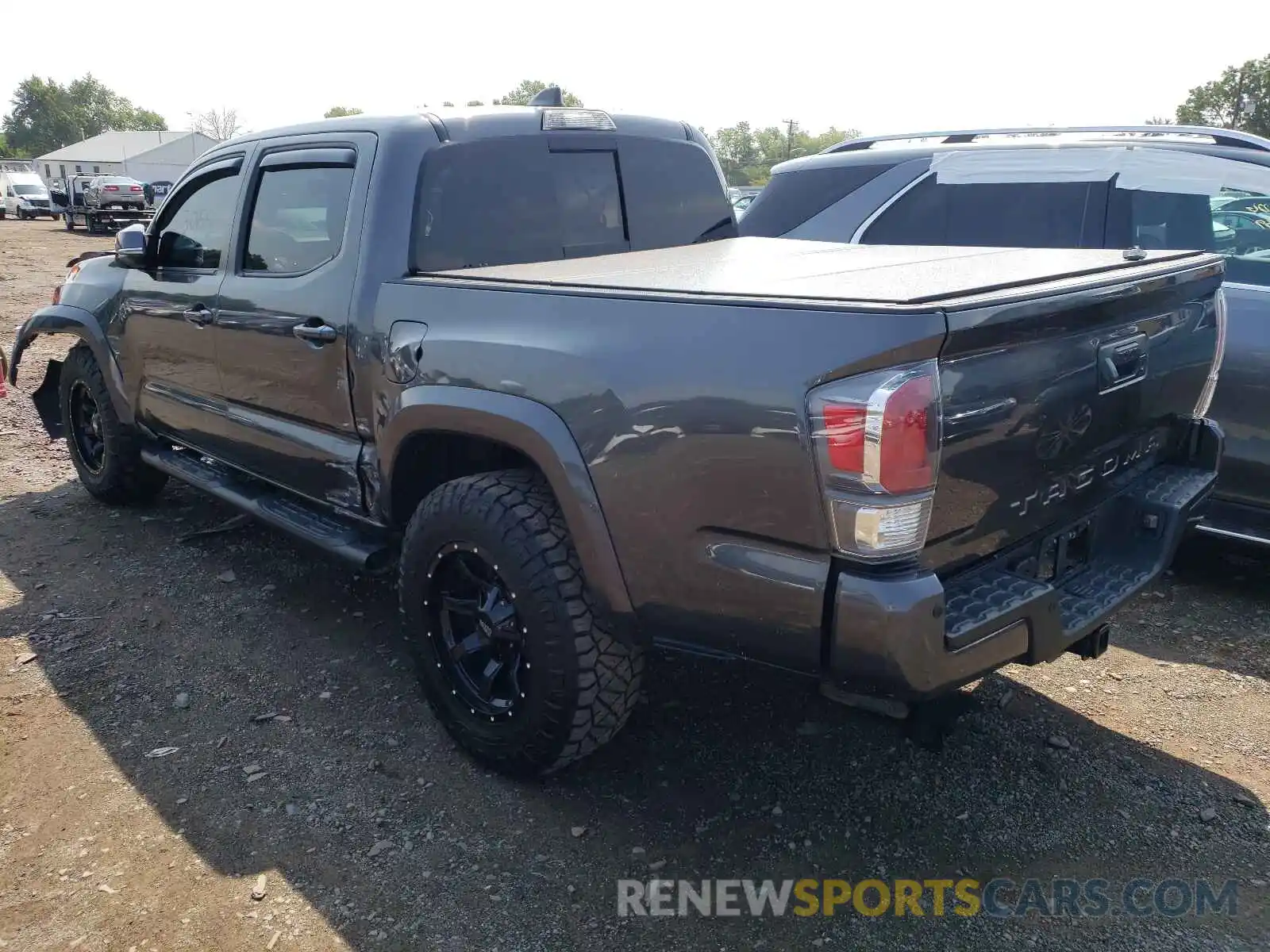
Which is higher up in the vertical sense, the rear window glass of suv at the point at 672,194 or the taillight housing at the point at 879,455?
the rear window glass of suv at the point at 672,194

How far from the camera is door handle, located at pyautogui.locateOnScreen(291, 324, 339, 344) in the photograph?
3.38 meters

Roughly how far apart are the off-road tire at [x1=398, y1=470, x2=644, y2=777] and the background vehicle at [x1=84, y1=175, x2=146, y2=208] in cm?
3342

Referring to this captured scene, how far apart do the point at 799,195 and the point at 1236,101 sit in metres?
51.9

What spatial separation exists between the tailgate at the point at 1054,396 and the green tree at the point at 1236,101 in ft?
158

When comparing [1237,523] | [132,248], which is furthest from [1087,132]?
[132,248]

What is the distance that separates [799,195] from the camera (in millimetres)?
5387

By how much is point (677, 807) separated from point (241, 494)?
8.03 ft

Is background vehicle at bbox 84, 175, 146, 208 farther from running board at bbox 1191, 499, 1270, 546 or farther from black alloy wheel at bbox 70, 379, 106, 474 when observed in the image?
running board at bbox 1191, 499, 1270, 546

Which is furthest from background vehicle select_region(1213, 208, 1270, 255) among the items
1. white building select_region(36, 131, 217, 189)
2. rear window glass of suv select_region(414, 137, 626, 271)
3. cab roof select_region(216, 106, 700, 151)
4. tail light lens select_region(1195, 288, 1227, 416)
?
white building select_region(36, 131, 217, 189)

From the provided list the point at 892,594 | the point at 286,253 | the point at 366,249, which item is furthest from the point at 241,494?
the point at 892,594

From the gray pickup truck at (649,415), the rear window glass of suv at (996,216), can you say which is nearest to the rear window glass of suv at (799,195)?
the rear window glass of suv at (996,216)

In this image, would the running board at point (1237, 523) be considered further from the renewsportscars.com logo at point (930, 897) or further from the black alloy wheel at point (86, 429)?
the black alloy wheel at point (86, 429)

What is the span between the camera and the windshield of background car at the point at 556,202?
338cm

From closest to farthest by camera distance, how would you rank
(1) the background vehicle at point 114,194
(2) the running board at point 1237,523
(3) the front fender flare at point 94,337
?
(2) the running board at point 1237,523, (3) the front fender flare at point 94,337, (1) the background vehicle at point 114,194
